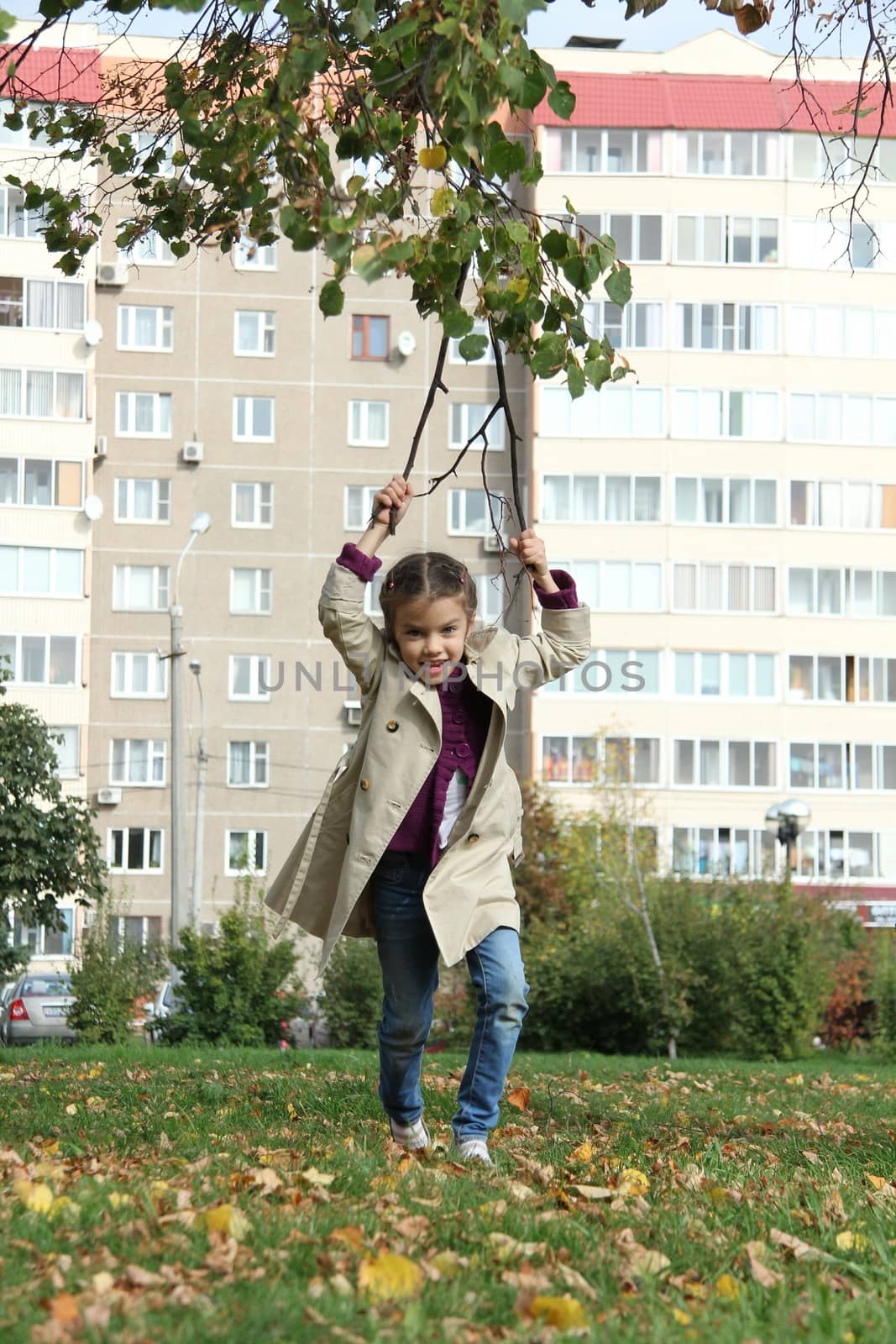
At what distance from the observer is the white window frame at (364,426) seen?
5338 centimetres

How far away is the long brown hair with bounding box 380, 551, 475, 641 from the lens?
237 inches

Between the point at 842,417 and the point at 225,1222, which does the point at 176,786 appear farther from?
the point at 842,417

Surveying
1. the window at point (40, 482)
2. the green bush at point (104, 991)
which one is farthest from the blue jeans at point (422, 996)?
the window at point (40, 482)

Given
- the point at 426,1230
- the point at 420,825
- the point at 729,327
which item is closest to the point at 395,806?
the point at 420,825

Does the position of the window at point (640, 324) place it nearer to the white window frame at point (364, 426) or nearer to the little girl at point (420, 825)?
the white window frame at point (364, 426)

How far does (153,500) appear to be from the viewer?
52406 millimetres

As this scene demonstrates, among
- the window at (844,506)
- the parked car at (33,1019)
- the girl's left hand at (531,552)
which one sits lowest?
the parked car at (33,1019)

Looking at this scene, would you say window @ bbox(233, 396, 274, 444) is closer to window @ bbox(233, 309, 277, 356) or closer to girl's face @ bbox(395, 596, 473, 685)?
window @ bbox(233, 309, 277, 356)

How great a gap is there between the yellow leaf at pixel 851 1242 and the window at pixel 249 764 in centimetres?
4755

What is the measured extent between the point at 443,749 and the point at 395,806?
0.27 metres

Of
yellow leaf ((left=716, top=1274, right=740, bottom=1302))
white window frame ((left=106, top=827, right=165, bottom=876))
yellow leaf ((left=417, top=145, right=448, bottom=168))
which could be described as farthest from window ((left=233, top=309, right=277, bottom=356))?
yellow leaf ((left=716, top=1274, right=740, bottom=1302))

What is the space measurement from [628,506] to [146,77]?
41842 millimetres

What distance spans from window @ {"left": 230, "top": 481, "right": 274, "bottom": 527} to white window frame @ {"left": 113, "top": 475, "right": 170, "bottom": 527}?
77.4 inches

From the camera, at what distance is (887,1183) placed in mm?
5504
